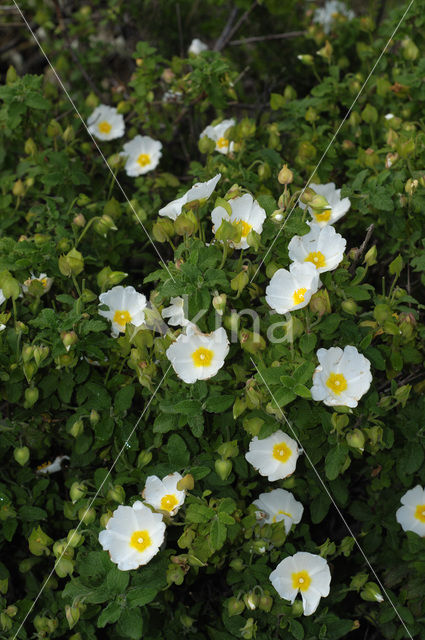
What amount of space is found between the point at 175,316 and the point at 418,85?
3.35 ft

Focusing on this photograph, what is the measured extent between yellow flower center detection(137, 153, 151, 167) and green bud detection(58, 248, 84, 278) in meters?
0.68

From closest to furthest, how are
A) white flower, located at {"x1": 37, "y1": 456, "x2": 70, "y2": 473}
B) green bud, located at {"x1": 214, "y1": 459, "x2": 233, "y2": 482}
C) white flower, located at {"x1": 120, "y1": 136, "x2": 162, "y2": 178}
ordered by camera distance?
green bud, located at {"x1": 214, "y1": 459, "x2": 233, "y2": 482} → white flower, located at {"x1": 37, "y1": 456, "x2": 70, "y2": 473} → white flower, located at {"x1": 120, "y1": 136, "x2": 162, "y2": 178}

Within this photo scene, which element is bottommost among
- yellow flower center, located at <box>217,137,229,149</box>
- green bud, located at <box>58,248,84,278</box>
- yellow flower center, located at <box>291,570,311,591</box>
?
yellow flower center, located at <box>291,570,311,591</box>

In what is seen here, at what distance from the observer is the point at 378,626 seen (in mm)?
1723

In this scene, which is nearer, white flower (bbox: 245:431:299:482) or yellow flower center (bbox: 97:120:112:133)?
white flower (bbox: 245:431:299:482)

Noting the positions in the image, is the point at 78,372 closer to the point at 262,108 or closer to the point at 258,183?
the point at 258,183

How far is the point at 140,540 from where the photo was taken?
1.46 meters

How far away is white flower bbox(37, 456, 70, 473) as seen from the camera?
5.97 feet

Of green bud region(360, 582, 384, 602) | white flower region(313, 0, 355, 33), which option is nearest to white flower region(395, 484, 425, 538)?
green bud region(360, 582, 384, 602)

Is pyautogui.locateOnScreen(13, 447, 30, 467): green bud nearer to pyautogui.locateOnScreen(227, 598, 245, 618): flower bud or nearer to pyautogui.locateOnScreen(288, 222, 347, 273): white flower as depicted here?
pyautogui.locateOnScreen(227, 598, 245, 618): flower bud

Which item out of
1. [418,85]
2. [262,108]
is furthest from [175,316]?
[262,108]

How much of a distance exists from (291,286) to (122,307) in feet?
1.48

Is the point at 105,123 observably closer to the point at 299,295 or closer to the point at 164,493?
the point at 299,295

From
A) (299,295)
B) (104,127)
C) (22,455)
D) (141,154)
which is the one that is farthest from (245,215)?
(104,127)
